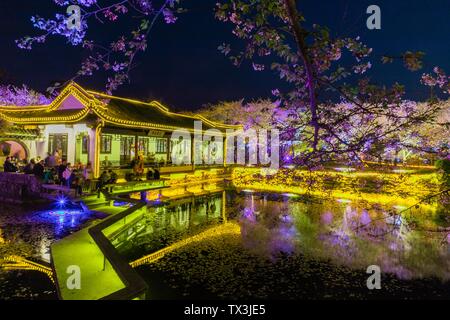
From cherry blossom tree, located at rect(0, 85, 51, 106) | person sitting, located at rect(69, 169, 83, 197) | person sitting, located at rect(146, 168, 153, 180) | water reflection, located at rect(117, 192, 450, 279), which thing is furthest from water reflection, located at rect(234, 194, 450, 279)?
cherry blossom tree, located at rect(0, 85, 51, 106)

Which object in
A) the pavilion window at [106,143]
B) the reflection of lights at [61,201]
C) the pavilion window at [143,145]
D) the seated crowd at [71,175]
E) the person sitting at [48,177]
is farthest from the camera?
the pavilion window at [143,145]

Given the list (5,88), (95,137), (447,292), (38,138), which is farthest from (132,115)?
(5,88)

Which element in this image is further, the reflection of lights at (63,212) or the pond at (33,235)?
the reflection of lights at (63,212)

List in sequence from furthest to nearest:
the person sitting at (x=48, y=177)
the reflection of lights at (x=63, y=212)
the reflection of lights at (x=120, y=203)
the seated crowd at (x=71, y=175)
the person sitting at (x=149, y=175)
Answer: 1. the person sitting at (x=149, y=175)
2. the person sitting at (x=48, y=177)
3. the seated crowd at (x=71, y=175)
4. the reflection of lights at (x=120, y=203)
5. the reflection of lights at (x=63, y=212)

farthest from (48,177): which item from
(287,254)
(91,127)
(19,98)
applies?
(19,98)

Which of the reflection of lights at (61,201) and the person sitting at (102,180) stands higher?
the person sitting at (102,180)

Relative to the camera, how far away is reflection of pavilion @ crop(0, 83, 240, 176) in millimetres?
15992

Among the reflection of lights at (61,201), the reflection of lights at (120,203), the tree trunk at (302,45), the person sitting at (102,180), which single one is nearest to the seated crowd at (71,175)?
the person sitting at (102,180)

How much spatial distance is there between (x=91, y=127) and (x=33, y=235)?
793 centimetres

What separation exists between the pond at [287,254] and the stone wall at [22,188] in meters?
4.68

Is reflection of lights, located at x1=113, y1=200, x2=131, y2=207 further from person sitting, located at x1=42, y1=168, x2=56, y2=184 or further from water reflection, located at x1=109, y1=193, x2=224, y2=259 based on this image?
person sitting, located at x1=42, y1=168, x2=56, y2=184

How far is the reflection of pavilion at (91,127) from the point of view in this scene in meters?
16.0

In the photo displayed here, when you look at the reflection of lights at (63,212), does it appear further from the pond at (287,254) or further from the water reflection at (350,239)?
the water reflection at (350,239)
